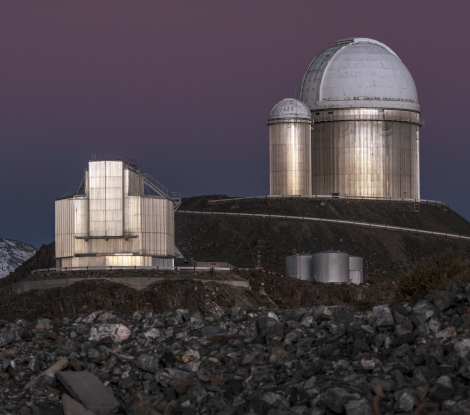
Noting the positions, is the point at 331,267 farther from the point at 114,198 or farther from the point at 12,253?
the point at 12,253

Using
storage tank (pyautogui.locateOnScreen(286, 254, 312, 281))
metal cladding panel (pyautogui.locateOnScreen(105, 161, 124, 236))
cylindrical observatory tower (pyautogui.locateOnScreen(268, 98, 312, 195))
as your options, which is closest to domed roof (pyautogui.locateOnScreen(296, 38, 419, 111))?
cylindrical observatory tower (pyautogui.locateOnScreen(268, 98, 312, 195))

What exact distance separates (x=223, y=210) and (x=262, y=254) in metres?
11.5

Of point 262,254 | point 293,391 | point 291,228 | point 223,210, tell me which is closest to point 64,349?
point 293,391

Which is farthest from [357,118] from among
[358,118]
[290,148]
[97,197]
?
[97,197]

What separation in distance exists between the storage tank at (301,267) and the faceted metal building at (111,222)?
819 cm

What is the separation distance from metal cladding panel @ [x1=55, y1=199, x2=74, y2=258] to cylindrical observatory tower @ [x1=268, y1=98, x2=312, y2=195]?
25052mm

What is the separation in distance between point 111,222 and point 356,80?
109 feet

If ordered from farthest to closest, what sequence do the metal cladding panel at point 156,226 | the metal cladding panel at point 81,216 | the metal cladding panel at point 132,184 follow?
the metal cladding panel at point 156,226
the metal cladding panel at point 81,216
the metal cladding panel at point 132,184

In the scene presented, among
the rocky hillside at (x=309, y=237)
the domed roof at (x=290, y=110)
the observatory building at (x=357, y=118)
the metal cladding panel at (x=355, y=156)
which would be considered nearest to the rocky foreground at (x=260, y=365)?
the rocky hillside at (x=309, y=237)

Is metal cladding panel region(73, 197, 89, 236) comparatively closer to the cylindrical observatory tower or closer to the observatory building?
the cylindrical observatory tower

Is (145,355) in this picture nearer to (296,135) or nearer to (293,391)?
(293,391)

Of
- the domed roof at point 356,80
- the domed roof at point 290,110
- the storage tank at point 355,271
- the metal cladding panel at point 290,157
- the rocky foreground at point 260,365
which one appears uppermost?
the domed roof at point 356,80

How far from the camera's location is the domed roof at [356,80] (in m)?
75.4

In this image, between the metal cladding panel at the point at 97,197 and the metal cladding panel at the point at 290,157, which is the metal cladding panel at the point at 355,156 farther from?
the metal cladding panel at the point at 97,197
